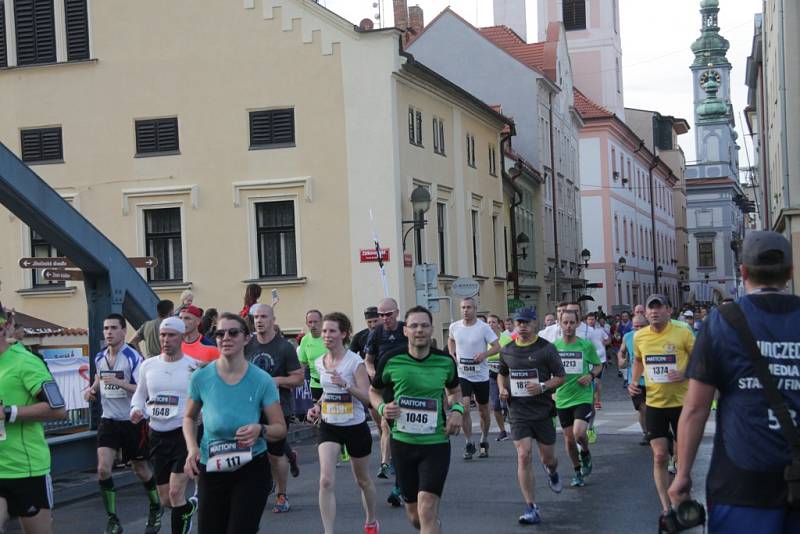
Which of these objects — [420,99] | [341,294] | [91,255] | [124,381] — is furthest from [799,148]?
[124,381]

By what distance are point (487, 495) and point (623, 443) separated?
5291 millimetres

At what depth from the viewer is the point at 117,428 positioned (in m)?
10.8

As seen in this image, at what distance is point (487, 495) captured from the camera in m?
12.4

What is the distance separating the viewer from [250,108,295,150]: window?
1128 inches

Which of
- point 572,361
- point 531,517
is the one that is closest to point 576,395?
point 572,361

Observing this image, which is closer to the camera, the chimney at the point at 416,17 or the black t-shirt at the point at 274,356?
the black t-shirt at the point at 274,356

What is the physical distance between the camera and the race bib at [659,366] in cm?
1079

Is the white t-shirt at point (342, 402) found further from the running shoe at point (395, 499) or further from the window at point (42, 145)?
the window at point (42, 145)

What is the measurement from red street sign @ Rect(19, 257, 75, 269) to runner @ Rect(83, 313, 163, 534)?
377 cm

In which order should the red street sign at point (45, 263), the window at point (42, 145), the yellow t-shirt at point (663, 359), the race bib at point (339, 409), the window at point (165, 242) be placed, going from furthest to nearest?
the window at point (42, 145) → the window at point (165, 242) → the red street sign at point (45, 263) → the yellow t-shirt at point (663, 359) → the race bib at point (339, 409)

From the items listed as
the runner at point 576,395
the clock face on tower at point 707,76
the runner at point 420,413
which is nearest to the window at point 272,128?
the runner at point 576,395

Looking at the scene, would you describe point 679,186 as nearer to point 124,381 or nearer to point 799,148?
point 799,148

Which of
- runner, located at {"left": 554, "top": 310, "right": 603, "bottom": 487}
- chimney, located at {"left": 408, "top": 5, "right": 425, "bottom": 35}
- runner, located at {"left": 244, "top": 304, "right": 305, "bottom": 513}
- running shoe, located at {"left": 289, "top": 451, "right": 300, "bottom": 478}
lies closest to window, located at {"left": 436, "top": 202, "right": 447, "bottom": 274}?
running shoe, located at {"left": 289, "top": 451, "right": 300, "bottom": 478}

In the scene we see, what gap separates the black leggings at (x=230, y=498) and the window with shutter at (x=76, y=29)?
24.2 metres
